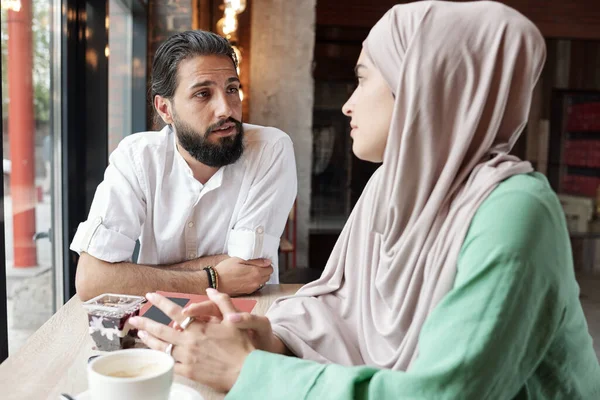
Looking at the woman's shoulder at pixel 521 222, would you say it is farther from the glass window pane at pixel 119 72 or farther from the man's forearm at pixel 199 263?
the glass window pane at pixel 119 72

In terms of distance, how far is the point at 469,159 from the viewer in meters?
1.00

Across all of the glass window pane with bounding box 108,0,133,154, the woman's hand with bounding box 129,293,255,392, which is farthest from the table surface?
the glass window pane with bounding box 108,0,133,154

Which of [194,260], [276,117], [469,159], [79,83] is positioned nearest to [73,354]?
[194,260]

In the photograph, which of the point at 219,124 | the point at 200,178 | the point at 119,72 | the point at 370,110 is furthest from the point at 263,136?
the point at 119,72

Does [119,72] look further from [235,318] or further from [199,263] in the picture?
[235,318]

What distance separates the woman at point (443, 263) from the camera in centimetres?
81

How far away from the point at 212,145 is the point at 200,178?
0.50 ft

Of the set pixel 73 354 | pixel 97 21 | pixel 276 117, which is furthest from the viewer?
pixel 276 117

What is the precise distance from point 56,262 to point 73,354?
1.56m

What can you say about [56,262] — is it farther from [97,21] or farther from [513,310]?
[513,310]

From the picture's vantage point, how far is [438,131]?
990 mm

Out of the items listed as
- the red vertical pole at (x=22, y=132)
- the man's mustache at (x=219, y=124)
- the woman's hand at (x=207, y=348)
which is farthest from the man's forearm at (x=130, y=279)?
the woman's hand at (x=207, y=348)

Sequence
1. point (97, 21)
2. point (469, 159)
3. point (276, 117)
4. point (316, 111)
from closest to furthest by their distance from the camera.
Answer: point (469, 159) < point (97, 21) < point (276, 117) < point (316, 111)

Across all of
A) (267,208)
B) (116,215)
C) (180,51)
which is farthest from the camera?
(180,51)
